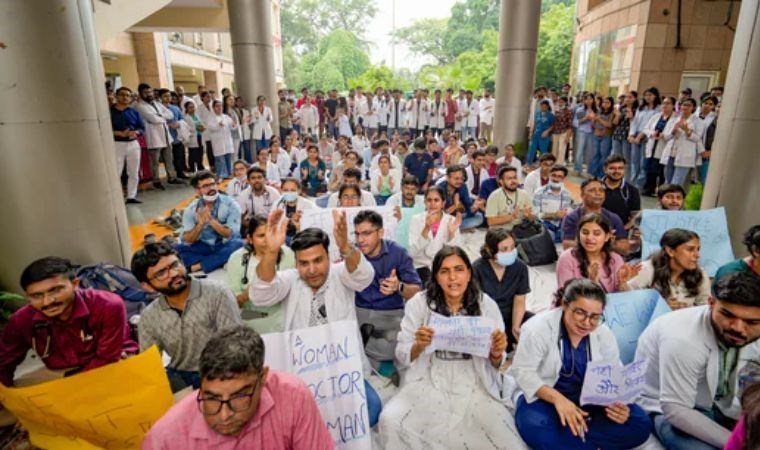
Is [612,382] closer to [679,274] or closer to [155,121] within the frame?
[679,274]

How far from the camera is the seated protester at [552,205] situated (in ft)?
21.1

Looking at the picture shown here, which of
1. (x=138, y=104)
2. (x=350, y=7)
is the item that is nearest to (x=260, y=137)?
(x=138, y=104)

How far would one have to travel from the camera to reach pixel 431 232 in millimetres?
5012

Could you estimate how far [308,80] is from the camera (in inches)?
1428

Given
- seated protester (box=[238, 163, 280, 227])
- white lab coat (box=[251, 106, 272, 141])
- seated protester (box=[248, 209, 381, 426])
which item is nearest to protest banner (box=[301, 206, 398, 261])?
seated protester (box=[248, 209, 381, 426])

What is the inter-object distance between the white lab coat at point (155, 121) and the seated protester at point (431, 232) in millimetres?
7079

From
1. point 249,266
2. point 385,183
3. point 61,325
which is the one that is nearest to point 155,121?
point 385,183

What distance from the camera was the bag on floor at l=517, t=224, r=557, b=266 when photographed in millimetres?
5863

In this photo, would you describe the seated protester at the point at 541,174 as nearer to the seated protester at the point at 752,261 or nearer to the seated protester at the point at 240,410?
the seated protester at the point at 752,261

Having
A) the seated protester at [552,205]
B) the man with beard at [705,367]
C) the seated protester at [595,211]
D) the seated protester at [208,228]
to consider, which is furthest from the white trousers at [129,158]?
the man with beard at [705,367]

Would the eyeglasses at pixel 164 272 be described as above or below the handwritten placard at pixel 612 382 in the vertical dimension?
above

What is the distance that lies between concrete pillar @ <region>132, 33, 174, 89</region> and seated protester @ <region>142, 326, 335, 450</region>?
1719 centimetres

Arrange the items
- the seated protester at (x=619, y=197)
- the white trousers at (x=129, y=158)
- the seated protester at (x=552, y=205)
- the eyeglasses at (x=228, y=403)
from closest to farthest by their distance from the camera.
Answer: the eyeglasses at (x=228, y=403), the seated protester at (x=619, y=197), the seated protester at (x=552, y=205), the white trousers at (x=129, y=158)

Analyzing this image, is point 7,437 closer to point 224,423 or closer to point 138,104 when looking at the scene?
point 224,423
